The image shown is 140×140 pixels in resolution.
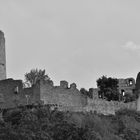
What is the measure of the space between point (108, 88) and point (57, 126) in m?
17.8

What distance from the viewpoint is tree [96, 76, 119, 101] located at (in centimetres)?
5166

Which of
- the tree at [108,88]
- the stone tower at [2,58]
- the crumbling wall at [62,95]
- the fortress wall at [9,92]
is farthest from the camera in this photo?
the tree at [108,88]

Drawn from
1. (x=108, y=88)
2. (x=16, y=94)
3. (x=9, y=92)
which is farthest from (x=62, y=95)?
(x=108, y=88)

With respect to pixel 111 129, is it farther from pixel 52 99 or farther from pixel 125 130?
pixel 52 99

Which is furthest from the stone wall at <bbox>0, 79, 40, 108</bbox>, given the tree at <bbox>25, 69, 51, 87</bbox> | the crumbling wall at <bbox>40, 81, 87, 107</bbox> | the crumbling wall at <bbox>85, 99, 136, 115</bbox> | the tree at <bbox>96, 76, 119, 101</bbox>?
the tree at <bbox>96, 76, 119, 101</bbox>

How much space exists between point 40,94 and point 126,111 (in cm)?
912

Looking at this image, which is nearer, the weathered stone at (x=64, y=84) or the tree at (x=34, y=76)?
the weathered stone at (x=64, y=84)

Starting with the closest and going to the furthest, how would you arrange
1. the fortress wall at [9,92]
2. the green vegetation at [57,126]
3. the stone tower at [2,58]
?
the green vegetation at [57,126]
the fortress wall at [9,92]
the stone tower at [2,58]

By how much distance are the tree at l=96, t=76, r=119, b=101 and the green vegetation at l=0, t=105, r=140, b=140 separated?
1172cm

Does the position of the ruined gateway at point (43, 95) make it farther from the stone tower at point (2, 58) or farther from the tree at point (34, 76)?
Result: the tree at point (34, 76)

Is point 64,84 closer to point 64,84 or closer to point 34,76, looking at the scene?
point 64,84

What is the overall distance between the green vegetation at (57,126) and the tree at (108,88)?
38.4ft

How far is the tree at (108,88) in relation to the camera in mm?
51656

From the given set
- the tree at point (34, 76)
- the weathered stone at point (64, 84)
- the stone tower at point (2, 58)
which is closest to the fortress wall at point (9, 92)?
the weathered stone at point (64, 84)
